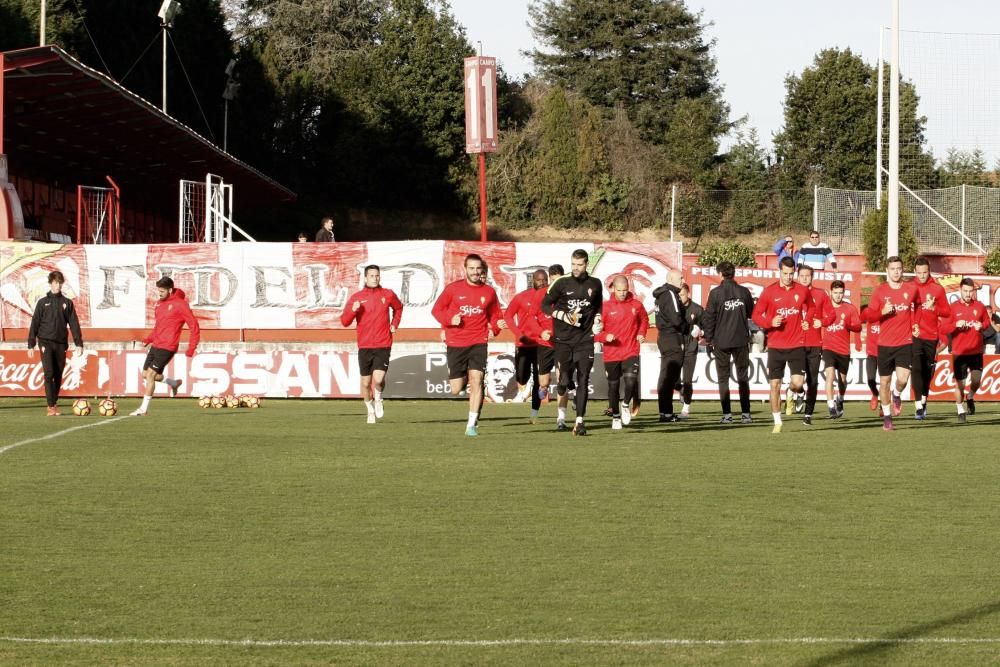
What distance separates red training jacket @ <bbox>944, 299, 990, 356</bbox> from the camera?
2258cm

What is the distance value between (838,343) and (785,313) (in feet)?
18.8

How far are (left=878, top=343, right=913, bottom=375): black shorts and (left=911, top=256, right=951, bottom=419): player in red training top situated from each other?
1.61 feet

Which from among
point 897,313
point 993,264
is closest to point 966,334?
point 897,313

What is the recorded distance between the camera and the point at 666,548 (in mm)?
9758

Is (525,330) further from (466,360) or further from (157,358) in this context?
(157,358)

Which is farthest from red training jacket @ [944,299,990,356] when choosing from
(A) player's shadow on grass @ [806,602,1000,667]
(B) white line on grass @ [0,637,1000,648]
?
(B) white line on grass @ [0,637,1000,648]

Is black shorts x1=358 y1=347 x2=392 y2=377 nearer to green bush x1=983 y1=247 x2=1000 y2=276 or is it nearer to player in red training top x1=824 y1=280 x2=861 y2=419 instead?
player in red training top x1=824 y1=280 x2=861 y2=419

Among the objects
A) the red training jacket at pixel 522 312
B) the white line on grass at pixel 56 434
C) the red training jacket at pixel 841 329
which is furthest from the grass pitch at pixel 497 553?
the red training jacket at pixel 841 329

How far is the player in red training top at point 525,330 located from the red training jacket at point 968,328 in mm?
6099

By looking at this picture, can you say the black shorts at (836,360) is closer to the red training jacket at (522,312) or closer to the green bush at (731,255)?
the red training jacket at (522,312)

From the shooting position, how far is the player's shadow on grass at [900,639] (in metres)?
6.72

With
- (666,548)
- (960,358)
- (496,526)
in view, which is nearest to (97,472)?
(496,526)

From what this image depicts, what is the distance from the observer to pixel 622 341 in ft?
66.8

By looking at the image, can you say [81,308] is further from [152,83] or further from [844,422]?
[152,83]
